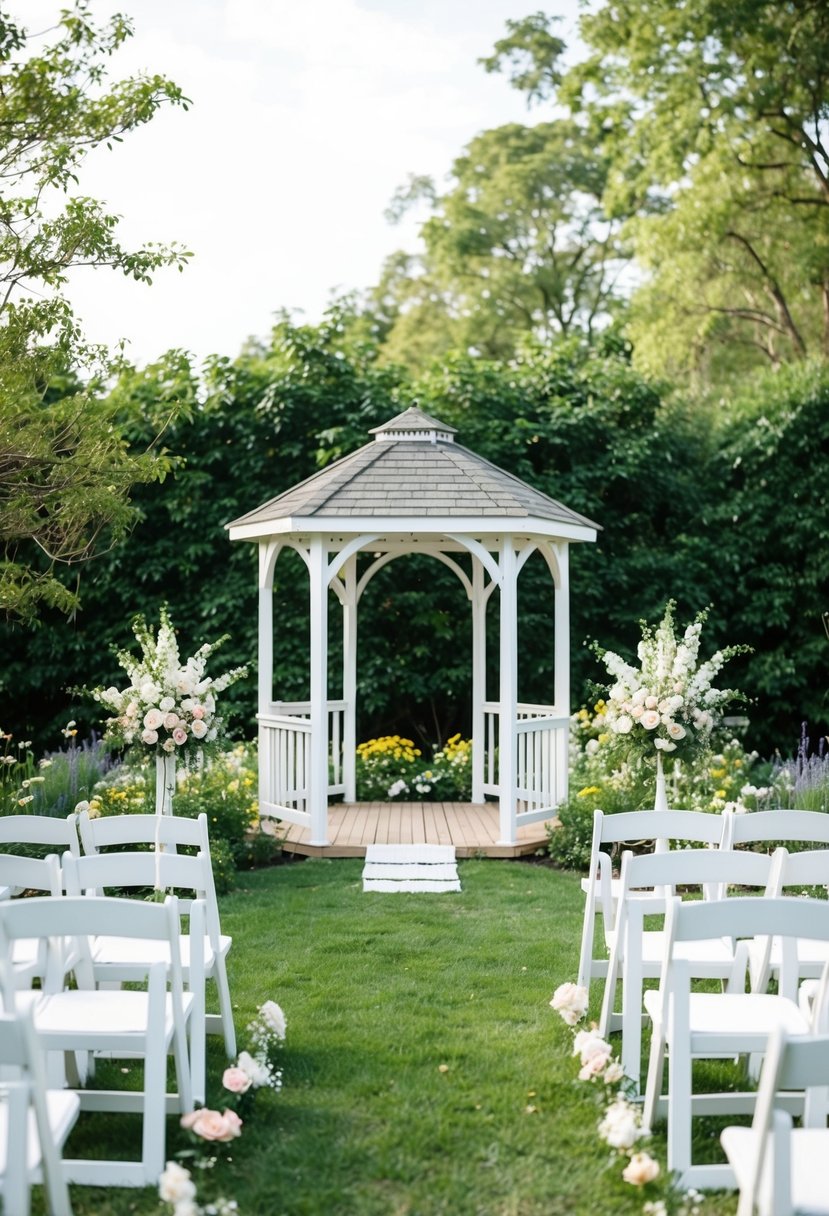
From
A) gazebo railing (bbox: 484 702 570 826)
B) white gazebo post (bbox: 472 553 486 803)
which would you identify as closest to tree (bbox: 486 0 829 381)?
white gazebo post (bbox: 472 553 486 803)

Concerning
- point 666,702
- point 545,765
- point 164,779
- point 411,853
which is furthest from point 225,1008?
point 545,765

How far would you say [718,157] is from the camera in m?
17.2

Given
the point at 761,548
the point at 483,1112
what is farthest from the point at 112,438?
the point at 761,548

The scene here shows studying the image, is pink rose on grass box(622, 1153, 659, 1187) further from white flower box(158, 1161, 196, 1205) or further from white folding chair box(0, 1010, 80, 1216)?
white folding chair box(0, 1010, 80, 1216)

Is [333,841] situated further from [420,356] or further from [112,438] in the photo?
[420,356]

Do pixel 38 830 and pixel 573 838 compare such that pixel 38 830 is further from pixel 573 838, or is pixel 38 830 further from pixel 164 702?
pixel 573 838

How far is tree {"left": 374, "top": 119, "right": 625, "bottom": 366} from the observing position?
966 inches

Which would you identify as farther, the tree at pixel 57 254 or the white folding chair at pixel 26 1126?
the tree at pixel 57 254

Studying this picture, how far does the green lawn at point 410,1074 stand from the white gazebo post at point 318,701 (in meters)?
1.54

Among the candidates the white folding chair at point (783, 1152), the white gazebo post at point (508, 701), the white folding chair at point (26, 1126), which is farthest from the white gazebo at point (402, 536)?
the white folding chair at point (783, 1152)

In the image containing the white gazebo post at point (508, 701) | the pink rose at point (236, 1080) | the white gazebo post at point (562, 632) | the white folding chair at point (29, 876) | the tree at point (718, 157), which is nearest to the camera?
the pink rose at point (236, 1080)

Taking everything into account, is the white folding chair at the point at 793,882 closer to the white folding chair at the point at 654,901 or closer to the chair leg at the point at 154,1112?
the white folding chair at the point at 654,901

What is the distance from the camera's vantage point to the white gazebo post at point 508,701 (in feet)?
30.8

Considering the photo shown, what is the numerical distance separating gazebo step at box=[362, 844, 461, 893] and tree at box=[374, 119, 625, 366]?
17.2m
